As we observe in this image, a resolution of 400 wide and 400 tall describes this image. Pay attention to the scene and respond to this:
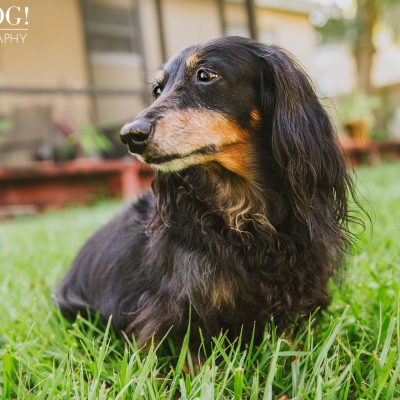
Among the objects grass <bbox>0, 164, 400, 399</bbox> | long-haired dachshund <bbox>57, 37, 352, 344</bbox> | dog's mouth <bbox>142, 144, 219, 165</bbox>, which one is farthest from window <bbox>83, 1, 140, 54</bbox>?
dog's mouth <bbox>142, 144, 219, 165</bbox>

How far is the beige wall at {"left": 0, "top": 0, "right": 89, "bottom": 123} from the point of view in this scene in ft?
29.2

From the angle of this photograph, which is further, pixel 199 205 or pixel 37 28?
pixel 37 28

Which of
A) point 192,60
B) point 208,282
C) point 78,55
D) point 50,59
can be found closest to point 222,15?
point 78,55

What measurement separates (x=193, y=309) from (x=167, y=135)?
1.98 ft

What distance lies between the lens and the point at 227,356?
149cm

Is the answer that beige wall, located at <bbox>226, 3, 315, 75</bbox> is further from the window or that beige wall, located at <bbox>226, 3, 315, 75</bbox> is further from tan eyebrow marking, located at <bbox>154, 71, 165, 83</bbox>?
tan eyebrow marking, located at <bbox>154, 71, 165, 83</bbox>

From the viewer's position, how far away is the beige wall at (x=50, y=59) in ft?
29.2

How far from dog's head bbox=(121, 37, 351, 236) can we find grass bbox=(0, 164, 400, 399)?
41 centimetres

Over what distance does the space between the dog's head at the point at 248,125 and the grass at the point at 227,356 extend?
1.36 ft

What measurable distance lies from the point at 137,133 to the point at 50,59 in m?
8.46

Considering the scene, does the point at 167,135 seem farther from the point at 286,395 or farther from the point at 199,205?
the point at 286,395

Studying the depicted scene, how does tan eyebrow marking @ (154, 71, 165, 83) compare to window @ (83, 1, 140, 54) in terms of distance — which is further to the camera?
window @ (83, 1, 140, 54)

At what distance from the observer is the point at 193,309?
5.60 ft

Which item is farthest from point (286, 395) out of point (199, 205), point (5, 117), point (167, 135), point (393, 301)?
point (5, 117)
